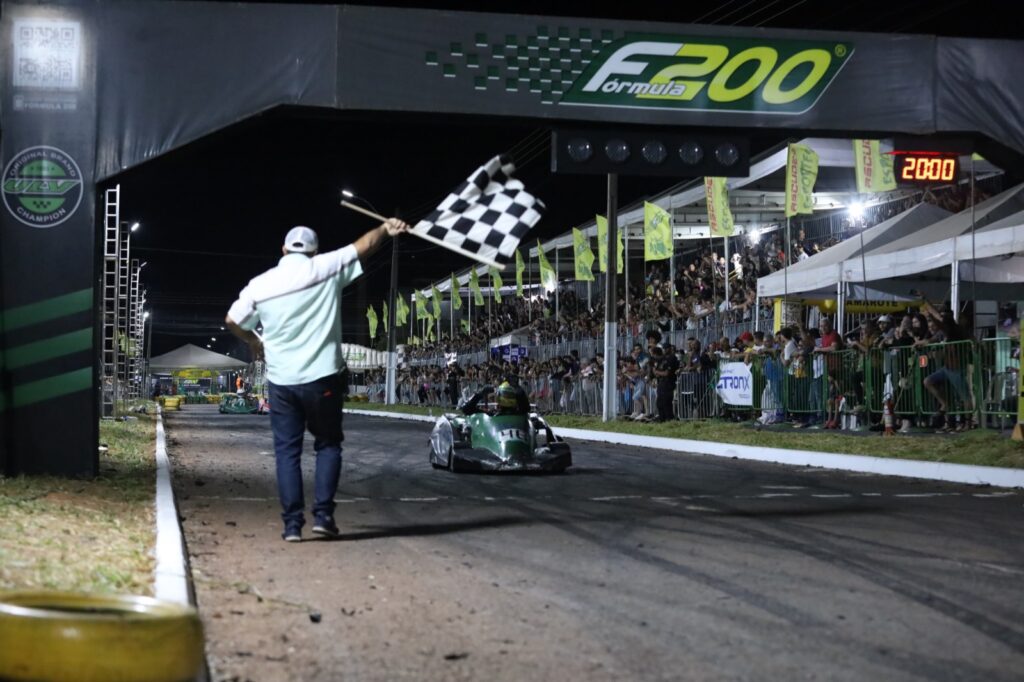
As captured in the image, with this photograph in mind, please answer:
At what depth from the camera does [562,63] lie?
459 inches

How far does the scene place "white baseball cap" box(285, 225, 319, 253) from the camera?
24.5 ft

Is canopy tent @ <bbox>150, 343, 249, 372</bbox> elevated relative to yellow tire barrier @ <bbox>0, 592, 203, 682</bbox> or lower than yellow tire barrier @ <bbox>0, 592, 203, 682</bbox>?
elevated

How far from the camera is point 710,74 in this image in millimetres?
11859

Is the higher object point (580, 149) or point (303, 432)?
point (580, 149)

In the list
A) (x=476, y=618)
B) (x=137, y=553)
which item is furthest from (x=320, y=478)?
(x=476, y=618)

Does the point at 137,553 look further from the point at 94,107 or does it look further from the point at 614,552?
the point at 94,107

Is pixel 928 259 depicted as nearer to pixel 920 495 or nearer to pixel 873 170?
pixel 873 170

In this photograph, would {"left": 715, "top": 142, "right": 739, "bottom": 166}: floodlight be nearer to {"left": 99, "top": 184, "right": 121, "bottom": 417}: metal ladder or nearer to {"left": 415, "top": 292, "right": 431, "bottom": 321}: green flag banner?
{"left": 99, "top": 184, "right": 121, "bottom": 417}: metal ladder

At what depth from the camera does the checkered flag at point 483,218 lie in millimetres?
7879

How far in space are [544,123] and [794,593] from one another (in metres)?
7.13

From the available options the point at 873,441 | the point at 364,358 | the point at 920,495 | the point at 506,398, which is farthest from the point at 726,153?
the point at 364,358

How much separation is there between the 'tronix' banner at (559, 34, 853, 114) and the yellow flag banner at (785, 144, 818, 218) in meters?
9.72

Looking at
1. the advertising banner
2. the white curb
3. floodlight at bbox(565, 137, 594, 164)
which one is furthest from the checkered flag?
the white curb

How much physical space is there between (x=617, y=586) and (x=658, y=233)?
20.4 metres
